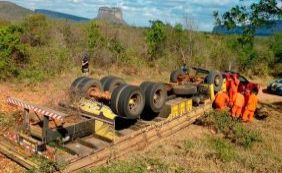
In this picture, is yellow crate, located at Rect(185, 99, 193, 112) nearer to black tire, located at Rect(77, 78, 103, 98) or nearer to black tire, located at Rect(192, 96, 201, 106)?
black tire, located at Rect(192, 96, 201, 106)

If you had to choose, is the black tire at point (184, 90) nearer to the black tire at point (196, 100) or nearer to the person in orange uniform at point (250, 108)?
the black tire at point (196, 100)

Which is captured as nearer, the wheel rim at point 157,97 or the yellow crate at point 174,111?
the wheel rim at point 157,97

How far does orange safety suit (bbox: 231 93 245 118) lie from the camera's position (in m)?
14.1

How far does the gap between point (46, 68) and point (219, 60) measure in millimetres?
13094

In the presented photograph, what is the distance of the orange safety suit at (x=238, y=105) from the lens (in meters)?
14.1

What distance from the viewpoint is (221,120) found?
13.0m

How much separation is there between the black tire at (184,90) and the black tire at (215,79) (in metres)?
1.14

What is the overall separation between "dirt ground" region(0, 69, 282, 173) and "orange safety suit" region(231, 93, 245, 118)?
5.18 ft

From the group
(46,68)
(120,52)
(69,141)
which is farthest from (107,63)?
(69,141)

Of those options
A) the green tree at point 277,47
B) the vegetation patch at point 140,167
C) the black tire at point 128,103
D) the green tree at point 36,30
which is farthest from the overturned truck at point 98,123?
the green tree at point 277,47

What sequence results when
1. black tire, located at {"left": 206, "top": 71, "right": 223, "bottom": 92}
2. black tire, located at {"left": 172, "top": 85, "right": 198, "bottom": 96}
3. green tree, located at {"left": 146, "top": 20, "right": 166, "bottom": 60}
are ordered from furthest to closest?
green tree, located at {"left": 146, "top": 20, "right": 166, "bottom": 60}
black tire, located at {"left": 206, "top": 71, "right": 223, "bottom": 92}
black tire, located at {"left": 172, "top": 85, "right": 198, "bottom": 96}

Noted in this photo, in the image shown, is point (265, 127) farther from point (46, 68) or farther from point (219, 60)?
point (219, 60)

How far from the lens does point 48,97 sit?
14.9 meters

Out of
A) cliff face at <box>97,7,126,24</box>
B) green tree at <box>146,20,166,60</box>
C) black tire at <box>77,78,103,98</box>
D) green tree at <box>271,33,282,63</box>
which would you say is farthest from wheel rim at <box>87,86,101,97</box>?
green tree at <box>271,33,282,63</box>
